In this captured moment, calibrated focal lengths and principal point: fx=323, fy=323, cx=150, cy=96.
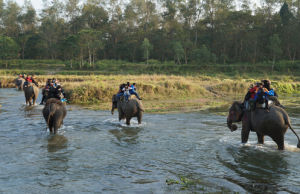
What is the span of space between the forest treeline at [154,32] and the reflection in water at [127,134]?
48.1 m

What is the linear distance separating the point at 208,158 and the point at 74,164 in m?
3.80

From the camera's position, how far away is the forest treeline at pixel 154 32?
6231cm

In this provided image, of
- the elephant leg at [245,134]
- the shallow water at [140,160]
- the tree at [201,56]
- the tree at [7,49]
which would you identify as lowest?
the shallow water at [140,160]

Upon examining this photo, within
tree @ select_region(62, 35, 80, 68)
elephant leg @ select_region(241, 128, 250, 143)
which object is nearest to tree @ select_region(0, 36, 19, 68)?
tree @ select_region(62, 35, 80, 68)

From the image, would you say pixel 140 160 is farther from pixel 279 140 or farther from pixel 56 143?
pixel 279 140

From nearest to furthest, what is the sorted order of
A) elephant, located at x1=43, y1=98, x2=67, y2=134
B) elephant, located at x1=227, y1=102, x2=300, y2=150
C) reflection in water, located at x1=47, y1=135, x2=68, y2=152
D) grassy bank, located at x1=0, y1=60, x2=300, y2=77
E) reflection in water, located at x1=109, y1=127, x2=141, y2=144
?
elephant, located at x1=227, y1=102, x2=300, y2=150
reflection in water, located at x1=47, y1=135, x2=68, y2=152
elephant, located at x1=43, y1=98, x2=67, y2=134
reflection in water, located at x1=109, y1=127, x2=141, y2=144
grassy bank, located at x1=0, y1=60, x2=300, y2=77

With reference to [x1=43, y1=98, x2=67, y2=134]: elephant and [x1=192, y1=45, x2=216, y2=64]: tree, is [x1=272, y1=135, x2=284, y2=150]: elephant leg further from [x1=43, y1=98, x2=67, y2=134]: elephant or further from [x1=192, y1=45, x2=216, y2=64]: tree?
[x1=192, y1=45, x2=216, y2=64]: tree

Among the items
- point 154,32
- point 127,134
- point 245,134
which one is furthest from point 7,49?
point 245,134

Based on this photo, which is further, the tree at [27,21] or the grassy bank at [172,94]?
the tree at [27,21]

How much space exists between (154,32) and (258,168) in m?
69.1

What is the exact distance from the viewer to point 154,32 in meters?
75.3

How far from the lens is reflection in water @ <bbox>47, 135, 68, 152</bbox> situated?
34.3 feet

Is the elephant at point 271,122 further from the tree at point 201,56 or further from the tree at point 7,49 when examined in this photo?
the tree at point 7,49

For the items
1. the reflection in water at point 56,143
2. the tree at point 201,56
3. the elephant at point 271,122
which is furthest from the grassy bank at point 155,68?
the elephant at point 271,122
